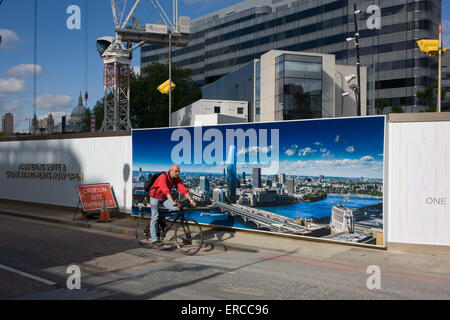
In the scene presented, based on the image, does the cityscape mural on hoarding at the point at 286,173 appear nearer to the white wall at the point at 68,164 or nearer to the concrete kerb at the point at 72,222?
the white wall at the point at 68,164

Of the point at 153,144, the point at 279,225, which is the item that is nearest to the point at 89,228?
the point at 153,144

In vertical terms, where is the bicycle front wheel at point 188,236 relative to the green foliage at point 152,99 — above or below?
below

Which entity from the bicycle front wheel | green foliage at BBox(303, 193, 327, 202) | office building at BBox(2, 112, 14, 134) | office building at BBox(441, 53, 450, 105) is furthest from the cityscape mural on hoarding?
office building at BBox(2, 112, 14, 134)

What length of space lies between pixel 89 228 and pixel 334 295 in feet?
29.0

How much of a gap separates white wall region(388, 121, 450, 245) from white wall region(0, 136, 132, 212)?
28.6 ft

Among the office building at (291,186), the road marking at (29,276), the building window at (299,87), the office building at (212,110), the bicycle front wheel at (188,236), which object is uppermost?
the building window at (299,87)

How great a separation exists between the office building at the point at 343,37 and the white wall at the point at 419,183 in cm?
4669

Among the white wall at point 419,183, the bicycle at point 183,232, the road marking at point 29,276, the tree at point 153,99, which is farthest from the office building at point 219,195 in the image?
the tree at point 153,99

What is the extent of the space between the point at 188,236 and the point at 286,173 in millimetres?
3093

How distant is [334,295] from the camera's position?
580 centimetres

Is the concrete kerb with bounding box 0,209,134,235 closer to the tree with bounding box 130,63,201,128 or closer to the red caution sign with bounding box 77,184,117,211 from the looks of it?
the red caution sign with bounding box 77,184,117,211

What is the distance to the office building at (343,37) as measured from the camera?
65438mm

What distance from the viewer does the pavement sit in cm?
764
